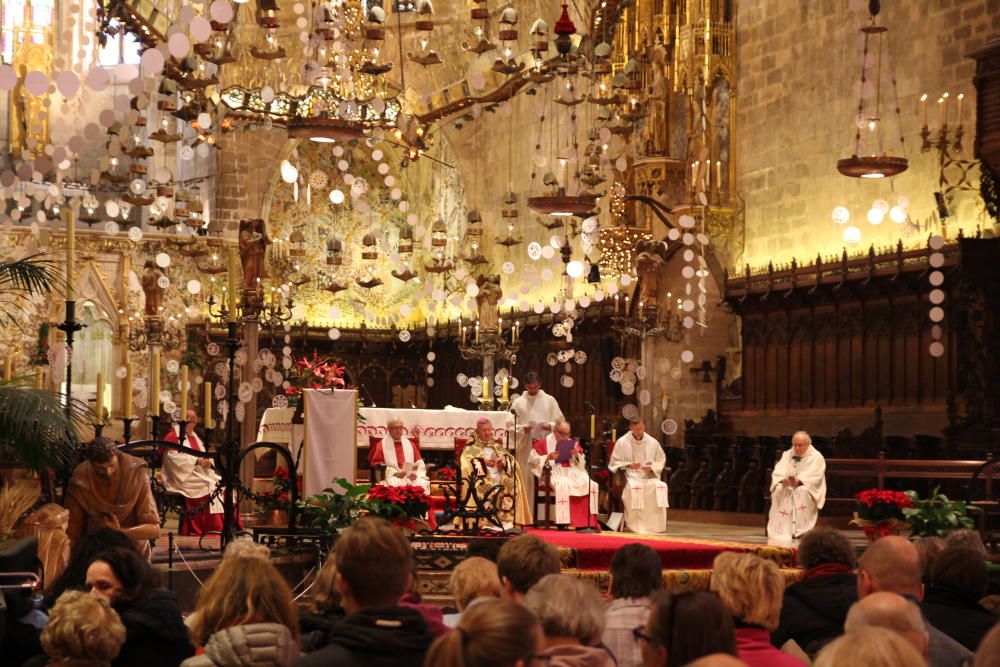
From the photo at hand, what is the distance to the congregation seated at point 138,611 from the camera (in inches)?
212

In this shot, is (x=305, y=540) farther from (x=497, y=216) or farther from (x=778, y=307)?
(x=497, y=216)

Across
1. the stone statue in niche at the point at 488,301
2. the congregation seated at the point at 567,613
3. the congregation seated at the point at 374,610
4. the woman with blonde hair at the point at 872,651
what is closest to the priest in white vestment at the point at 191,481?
the stone statue in niche at the point at 488,301

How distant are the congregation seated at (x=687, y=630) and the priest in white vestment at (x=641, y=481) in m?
12.8

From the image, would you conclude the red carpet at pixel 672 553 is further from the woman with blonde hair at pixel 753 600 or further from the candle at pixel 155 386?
the woman with blonde hair at pixel 753 600

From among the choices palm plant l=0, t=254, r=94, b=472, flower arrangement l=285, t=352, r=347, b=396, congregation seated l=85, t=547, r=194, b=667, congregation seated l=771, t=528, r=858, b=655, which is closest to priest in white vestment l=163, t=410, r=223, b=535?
flower arrangement l=285, t=352, r=347, b=396

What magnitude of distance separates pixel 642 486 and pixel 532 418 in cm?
155

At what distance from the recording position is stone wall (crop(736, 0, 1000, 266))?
1839 cm

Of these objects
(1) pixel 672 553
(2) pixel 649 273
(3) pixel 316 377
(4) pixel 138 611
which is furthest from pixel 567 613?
(2) pixel 649 273

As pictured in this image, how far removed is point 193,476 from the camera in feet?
53.0

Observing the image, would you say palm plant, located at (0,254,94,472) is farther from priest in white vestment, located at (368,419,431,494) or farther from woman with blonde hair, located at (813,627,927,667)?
priest in white vestment, located at (368,419,431,494)

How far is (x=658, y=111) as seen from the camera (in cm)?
2270

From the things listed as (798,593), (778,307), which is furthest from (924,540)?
(778,307)

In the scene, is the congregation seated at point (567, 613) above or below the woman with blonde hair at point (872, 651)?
below

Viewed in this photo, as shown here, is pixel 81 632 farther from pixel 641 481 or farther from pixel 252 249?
pixel 252 249
